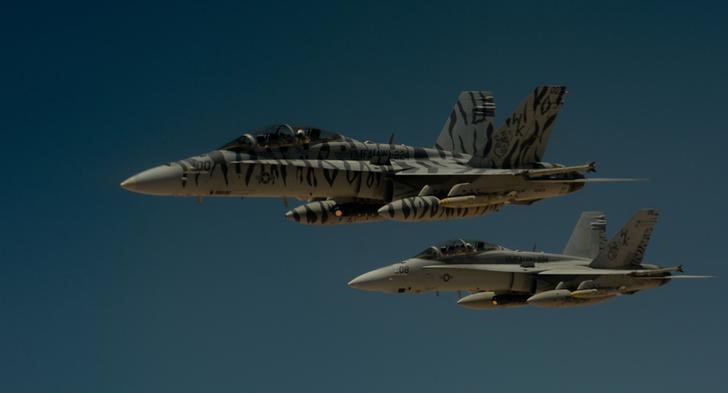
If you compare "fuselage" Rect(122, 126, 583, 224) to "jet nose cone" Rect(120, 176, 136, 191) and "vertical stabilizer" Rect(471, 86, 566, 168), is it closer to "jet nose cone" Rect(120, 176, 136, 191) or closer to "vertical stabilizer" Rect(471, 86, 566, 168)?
"jet nose cone" Rect(120, 176, 136, 191)

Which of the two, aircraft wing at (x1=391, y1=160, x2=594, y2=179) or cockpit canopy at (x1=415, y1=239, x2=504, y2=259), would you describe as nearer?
aircraft wing at (x1=391, y1=160, x2=594, y2=179)

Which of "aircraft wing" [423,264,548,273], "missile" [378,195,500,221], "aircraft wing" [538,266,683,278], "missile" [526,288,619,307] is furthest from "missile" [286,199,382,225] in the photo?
"aircraft wing" [538,266,683,278]

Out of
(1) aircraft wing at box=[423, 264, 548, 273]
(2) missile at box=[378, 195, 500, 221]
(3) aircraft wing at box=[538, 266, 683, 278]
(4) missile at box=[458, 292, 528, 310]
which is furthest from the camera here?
(4) missile at box=[458, 292, 528, 310]

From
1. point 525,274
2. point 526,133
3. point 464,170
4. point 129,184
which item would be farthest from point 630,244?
point 129,184

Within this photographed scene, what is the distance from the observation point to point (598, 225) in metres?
78.4

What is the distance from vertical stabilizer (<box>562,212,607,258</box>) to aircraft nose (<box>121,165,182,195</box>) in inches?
1440

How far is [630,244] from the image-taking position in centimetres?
6888

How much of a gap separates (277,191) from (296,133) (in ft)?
7.30

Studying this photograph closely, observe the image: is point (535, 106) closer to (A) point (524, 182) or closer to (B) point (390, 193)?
(A) point (524, 182)

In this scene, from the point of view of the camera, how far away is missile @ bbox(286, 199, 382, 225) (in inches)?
1977

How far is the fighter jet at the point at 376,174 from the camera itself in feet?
153

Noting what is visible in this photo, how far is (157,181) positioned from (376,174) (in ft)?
28.8

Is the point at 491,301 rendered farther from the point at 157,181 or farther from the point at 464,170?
the point at 157,181

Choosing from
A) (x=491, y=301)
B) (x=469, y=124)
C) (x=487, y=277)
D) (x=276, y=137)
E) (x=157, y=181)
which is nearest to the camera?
(x=157, y=181)
